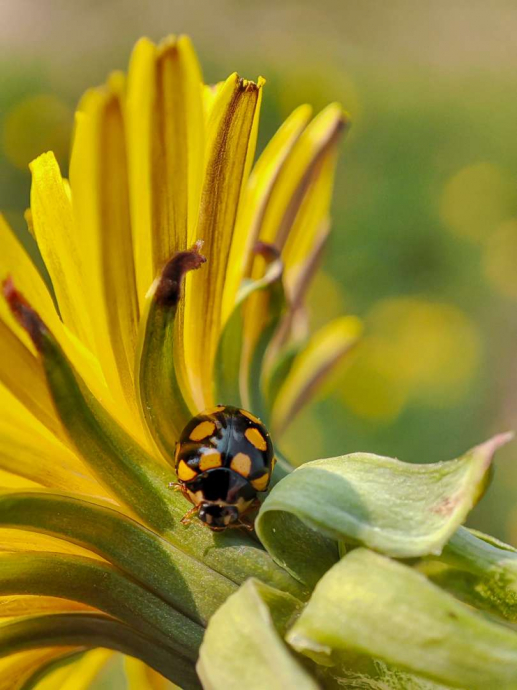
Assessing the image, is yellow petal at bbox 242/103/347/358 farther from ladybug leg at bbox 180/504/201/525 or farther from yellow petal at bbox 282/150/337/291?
ladybug leg at bbox 180/504/201/525

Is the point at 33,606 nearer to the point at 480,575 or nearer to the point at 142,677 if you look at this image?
the point at 142,677

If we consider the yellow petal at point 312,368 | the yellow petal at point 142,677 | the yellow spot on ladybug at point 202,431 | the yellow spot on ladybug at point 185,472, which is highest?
the yellow petal at point 312,368

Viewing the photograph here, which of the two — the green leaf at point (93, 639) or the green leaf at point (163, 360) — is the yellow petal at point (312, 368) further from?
the green leaf at point (93, 639)

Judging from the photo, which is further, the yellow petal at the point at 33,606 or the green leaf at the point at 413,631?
the yellow petal at the point at 33,606

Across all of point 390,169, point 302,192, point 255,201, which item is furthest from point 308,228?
point 390,169

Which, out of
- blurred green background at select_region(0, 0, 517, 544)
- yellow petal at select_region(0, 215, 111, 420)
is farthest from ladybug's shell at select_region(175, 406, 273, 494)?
blurred green background at select_region(0, 0, 517, 544)

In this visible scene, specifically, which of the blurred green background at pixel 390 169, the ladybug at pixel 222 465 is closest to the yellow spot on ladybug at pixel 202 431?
the ladybug at pixel 222 465
